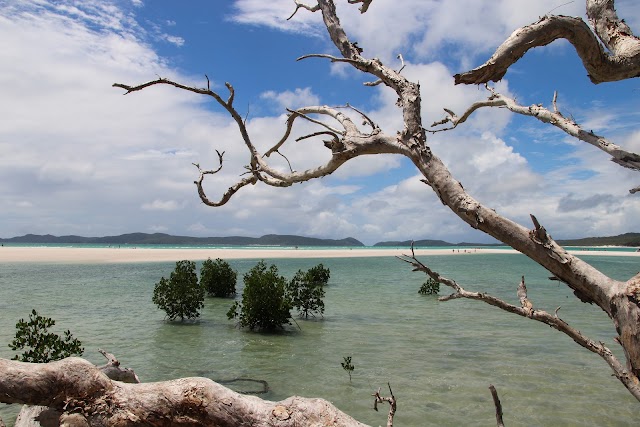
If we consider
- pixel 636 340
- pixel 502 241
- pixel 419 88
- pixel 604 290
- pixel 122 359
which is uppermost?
pixel 419 88

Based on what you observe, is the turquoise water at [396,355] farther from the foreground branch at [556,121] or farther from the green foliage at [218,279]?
the foreground branch at [556,121]

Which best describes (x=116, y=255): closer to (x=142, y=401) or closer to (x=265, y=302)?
(x=265, y=302)

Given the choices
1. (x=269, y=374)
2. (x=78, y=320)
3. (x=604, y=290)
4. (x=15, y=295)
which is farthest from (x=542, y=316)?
(x=15, y=295)

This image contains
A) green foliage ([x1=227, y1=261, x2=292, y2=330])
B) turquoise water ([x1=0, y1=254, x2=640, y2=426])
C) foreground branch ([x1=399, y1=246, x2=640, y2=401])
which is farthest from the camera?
green foliage ([x1=227, y1=261, x2=292, y2=330])

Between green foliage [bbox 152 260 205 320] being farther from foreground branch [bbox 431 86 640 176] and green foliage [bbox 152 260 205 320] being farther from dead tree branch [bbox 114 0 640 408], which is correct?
dead tree branch [bbox 114 0 640 408]

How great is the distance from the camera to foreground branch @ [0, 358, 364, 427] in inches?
121

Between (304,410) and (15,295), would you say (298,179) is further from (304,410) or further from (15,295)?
(15,295)

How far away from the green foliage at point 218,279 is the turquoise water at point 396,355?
145 inches

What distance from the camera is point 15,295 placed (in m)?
25.3

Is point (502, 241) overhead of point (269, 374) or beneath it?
overhead

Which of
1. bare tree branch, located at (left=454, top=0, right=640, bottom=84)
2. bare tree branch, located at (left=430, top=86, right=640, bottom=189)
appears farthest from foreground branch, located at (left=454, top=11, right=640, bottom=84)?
bare tree branch, located at (left=430, top=86, right=640, bottom=189)

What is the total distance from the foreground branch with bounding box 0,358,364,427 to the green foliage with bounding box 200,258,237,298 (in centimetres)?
2303

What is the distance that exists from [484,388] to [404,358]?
289 centimetres

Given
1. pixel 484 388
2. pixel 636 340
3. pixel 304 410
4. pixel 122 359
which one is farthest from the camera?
pixel 122 359
